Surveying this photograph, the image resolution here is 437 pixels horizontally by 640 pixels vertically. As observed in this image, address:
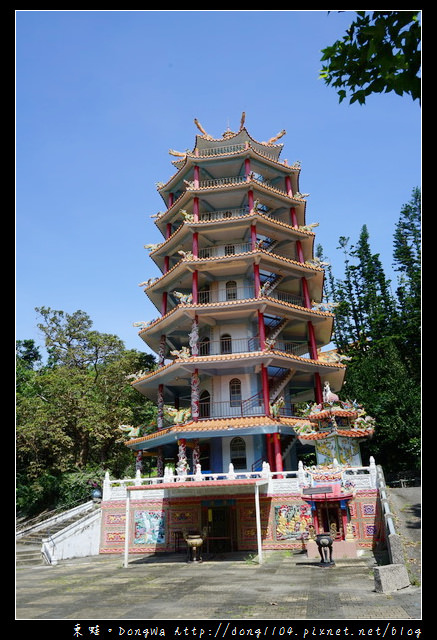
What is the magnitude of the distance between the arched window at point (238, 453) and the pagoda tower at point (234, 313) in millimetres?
55

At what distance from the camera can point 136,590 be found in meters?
12.1

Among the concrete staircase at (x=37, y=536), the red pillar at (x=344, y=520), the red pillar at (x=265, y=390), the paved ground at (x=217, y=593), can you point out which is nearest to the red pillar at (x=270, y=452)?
the red pillar at (x=265, y=390)

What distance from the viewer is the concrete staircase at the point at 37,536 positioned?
21734 millimetres

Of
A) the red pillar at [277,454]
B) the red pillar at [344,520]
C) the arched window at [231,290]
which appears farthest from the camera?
the arched window at [231,290]

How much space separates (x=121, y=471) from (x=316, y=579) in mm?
28694

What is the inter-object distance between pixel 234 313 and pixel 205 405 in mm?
5846

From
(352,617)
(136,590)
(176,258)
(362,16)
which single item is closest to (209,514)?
Result: (136,590)

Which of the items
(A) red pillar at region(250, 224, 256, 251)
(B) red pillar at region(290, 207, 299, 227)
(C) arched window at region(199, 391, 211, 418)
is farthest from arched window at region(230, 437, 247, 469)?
(B) red pillar at region(290, 207, 299, 227)

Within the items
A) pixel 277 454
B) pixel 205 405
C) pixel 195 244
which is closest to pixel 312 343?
pixel 205 405

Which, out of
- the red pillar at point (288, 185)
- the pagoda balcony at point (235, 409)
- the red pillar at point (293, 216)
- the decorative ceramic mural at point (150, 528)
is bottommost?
the decorative ceramic mural at point (150, 528)

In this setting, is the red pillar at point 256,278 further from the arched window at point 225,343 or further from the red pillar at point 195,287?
the red pillar at point 195,287

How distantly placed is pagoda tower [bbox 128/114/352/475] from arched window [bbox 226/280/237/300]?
2.5 inches

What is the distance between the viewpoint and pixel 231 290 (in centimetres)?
2967

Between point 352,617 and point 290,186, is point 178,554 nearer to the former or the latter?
point 352,617
